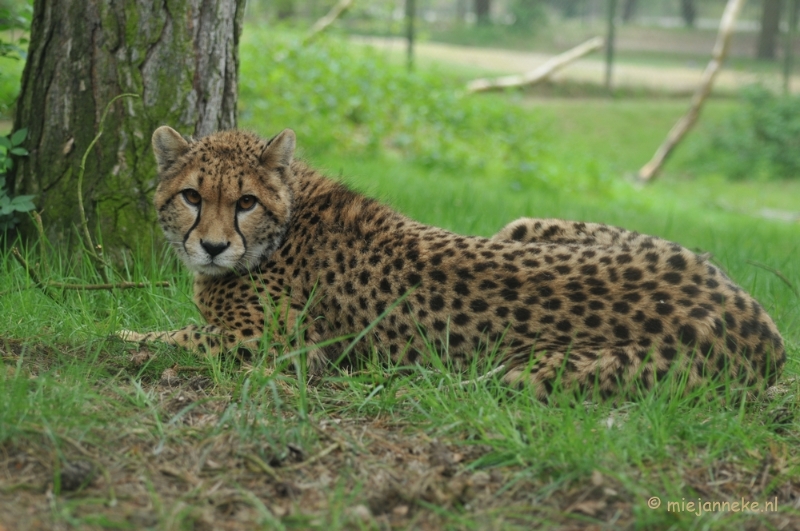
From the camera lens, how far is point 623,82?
20.5 metres

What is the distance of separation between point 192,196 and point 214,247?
29 cm

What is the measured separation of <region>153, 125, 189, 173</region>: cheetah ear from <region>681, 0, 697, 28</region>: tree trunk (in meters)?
20.4

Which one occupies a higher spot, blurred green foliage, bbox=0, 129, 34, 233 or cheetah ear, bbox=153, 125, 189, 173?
cheetah ear, bbox=153, 125, 189, 173

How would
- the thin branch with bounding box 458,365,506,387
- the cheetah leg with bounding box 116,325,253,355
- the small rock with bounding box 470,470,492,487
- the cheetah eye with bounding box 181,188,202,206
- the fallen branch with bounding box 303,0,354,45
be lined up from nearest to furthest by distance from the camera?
the small rock with bounding box 470,470,492,487 < the thin branch with bounding box 458,365,506,387 < the cheetah leg with bounding box 116,325,253,355 < the cheetah eye with bounding box 181,188,202,206 < the fallen branch with bounding box 303,0,354,45

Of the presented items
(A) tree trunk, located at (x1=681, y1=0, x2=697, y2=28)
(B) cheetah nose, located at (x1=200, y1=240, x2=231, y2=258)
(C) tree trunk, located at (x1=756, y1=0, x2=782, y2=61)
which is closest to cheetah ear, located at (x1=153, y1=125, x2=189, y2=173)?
(B) cheetah nose, located at (x1=200, y1=240, x2=231, y2=258)

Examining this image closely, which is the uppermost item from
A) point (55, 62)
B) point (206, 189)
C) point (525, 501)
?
point (55, 62)

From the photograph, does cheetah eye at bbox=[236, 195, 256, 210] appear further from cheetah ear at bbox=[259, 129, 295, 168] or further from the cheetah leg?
the cheetah leg

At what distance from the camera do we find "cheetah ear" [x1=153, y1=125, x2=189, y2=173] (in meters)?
4.07

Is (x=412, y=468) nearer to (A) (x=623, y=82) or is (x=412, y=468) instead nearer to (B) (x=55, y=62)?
(B) (x=55, y=62)

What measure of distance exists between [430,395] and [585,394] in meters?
0.60

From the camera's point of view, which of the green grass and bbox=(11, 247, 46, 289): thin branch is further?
bbox=(11, 247, 46, 289): thin branch

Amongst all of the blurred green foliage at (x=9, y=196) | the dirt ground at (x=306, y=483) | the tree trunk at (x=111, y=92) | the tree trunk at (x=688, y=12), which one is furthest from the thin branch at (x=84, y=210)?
the tree trunk at (x=688, y=12)

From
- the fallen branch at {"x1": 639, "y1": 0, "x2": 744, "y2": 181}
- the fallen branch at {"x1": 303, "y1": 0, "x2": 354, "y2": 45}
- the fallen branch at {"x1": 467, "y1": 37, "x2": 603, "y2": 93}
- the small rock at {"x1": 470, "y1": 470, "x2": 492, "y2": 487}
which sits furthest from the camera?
the fallen branch at {"x1": 467, "y1": 37, "x2": 603, "y2": 93}

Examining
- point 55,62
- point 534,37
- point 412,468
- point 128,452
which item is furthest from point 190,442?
point 534,37
